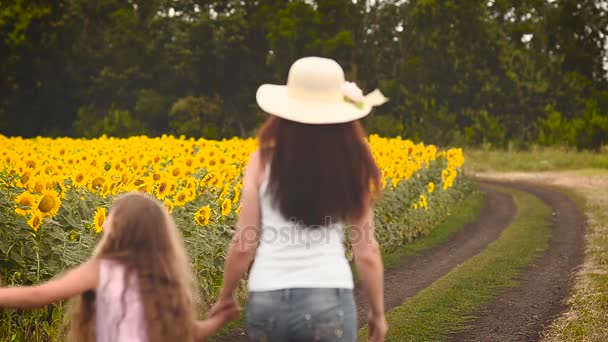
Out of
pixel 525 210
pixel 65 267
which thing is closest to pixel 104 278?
pixel 65 267

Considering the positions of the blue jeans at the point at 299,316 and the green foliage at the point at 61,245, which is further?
the green foliage at the point at 61,245

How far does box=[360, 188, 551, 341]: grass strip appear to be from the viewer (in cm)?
863

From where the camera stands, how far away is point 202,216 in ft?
28.0

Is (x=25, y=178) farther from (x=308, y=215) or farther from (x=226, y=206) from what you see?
(x=308, y=215)

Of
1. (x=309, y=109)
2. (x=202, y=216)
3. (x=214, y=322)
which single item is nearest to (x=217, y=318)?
(x=214, y=322)

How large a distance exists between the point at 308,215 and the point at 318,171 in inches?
6.5

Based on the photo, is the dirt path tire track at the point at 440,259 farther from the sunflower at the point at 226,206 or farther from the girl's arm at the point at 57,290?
the girl's arm at the point at 57,290

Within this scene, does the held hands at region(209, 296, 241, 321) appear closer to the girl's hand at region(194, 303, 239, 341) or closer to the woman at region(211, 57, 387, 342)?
the girl's hand at region(194, 303, 239, 341)

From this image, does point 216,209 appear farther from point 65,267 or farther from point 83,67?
point 83,67

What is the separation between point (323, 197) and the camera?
10.5 feet

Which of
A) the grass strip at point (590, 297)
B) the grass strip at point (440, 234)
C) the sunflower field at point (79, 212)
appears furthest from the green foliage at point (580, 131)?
the sunflower field at point (79, 212)

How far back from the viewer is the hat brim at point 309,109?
3.24 m

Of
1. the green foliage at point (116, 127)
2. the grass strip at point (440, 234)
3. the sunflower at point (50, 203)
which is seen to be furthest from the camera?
the green foliage at point (116, 127)

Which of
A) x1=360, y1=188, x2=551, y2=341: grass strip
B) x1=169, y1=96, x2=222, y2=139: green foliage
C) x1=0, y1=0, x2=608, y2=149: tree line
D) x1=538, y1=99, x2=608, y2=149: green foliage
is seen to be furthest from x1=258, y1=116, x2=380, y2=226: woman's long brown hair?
x1=169, y1=96, x2=222, y2=139: green foliage
